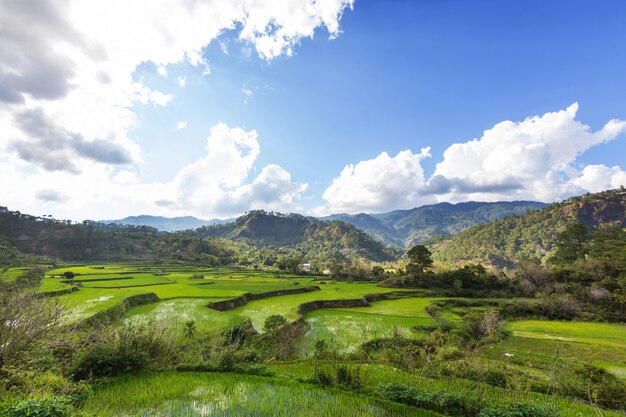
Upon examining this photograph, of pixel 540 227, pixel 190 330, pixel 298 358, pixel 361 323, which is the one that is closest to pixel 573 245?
pixel 361 323

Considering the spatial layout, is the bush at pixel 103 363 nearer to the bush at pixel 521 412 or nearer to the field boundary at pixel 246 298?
the bush at pixel 521 412

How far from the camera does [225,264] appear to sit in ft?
325

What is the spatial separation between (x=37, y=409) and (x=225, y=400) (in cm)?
461

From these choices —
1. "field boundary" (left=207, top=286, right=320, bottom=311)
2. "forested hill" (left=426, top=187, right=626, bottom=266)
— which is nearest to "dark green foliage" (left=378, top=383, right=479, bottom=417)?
"field boundary" (left=207, top=286, right=320, bottom=311)

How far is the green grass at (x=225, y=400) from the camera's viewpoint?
25.7 ft

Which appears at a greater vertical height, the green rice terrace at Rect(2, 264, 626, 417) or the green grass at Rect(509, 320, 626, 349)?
the green rice terrace at Rect(2, 264, 626, 417)

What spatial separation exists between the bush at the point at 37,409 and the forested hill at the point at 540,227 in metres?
143

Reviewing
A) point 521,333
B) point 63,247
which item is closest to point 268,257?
point 63,247

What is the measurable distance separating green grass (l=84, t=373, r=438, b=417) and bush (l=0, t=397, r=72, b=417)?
5.75ft

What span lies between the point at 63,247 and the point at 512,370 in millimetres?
121449

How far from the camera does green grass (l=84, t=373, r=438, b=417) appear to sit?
7836mm

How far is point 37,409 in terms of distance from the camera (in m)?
5.45

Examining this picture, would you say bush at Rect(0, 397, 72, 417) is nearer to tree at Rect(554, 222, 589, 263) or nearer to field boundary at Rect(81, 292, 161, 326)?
field boundary at Rect(81, 292, 161, 326)

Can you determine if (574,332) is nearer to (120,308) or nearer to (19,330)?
(19,330)
